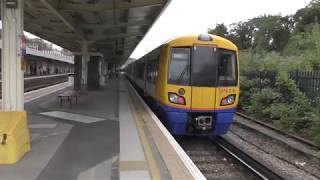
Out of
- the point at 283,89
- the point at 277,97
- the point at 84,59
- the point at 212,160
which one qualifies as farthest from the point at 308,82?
the point at 84,59

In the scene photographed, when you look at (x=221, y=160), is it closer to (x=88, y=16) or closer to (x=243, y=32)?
(x=88, y=16)

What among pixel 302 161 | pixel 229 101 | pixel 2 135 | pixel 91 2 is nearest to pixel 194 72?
pixel 229 101

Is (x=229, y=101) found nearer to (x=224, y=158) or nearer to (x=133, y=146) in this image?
(x=224, y=158)

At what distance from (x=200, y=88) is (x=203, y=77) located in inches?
12.0

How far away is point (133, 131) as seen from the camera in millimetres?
10531

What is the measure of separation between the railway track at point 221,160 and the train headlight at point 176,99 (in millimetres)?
1327

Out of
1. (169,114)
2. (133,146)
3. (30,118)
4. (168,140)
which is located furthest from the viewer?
(30,118)

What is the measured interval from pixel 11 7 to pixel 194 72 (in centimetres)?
485

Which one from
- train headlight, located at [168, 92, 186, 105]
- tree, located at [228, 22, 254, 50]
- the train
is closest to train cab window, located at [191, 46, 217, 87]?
the train

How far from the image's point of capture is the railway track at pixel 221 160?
9.42 meters

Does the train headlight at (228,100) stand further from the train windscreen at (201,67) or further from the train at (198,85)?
Answer: the train windscreen at (201,67)

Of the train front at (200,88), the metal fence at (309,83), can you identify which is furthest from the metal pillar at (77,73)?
the train front at (200,88)

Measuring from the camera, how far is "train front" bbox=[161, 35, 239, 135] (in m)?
11.5

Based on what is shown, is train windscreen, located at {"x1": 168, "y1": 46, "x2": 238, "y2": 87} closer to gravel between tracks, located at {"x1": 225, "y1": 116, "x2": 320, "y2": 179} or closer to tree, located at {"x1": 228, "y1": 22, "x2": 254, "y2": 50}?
gravel between tracks, located at {"x1": 225, "y1": 116, "x2": 320, "y2": 179}
